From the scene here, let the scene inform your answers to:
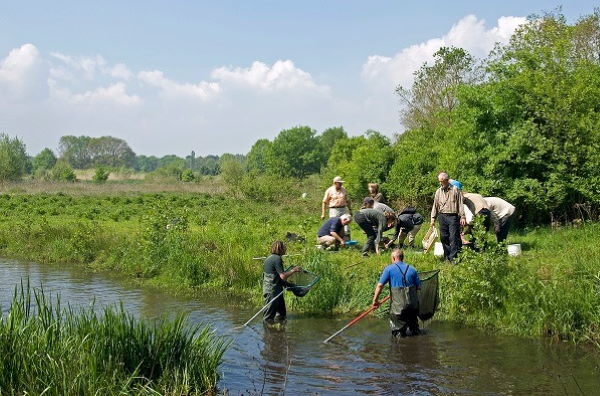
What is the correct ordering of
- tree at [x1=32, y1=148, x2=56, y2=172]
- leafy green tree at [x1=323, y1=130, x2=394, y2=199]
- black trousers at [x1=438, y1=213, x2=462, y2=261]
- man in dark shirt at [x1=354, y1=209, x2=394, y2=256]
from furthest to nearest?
tree at [x1=32, y1=148, x2=56, y2=172] < leafy green tree at [x1=323, y1=130, x2=394, y2=199] < man in dark shirt at [x1=354, y1=209, x2=394, y2=256] < black trousers at [x1=438, y1=213, x2=462, y2=261]

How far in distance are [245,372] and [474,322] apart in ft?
15.3

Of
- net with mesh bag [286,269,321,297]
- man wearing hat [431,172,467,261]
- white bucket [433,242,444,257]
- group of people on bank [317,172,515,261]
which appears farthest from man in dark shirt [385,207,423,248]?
net with mesh bag [286,269,321,297]

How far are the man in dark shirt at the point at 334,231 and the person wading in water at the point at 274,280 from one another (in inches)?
146

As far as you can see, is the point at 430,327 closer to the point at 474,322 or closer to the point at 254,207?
the point at 474,322

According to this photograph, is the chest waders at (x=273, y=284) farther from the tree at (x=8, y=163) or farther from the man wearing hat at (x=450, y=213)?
the tree at (x=8, y=163)

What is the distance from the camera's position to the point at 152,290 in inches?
645

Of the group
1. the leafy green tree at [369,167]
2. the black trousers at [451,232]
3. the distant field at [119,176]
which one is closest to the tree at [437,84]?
the leafy green tree at [369,167]

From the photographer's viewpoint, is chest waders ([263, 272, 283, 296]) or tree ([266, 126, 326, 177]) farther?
tree ([266, 126, 326, 177])

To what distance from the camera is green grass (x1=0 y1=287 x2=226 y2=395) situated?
7.36 meters

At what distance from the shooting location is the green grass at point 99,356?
7.36 metres

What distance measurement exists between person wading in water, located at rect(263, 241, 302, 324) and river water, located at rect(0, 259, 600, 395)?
1.19 ft

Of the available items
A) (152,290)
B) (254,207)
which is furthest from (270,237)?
(254,207)

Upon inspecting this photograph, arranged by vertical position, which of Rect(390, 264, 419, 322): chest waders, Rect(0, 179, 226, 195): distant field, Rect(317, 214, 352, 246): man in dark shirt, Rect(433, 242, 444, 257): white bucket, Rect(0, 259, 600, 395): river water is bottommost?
Rect(0, 259, 600, 395): river water

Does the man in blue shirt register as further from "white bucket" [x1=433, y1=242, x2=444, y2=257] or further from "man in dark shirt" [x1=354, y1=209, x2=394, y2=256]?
"man in dark shirt" [x1=354, y1=209, x2=394, y2=256]
